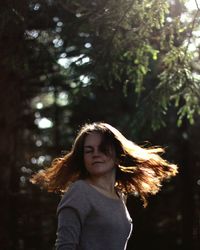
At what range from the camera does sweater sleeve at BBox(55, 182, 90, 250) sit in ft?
9.73

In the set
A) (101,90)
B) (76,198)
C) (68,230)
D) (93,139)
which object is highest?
(101,90)

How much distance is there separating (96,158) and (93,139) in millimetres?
127

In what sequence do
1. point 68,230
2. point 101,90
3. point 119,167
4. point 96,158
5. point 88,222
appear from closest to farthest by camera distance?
point 68,230 < point 88,222 < point 96,158 < point 119,167 < point 101,90

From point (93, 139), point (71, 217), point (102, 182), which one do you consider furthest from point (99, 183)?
point (71, 217)

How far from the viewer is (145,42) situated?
23.4 ft

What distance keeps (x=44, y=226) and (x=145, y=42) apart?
10.4 metres

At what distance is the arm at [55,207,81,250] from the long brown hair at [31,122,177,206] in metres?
0.48

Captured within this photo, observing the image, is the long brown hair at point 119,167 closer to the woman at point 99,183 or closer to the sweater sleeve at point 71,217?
the woman at point 99,183

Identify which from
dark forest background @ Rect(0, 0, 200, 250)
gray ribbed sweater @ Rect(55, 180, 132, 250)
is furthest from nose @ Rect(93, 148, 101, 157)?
dark forest background @ Rect(0, 0, 200, 250)

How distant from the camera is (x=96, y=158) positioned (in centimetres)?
337

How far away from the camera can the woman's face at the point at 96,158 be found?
11.0ft

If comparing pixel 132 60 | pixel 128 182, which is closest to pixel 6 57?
pixel 132 60

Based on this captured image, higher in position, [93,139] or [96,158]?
[93,139]

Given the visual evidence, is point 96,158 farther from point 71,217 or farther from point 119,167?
point 71,217
